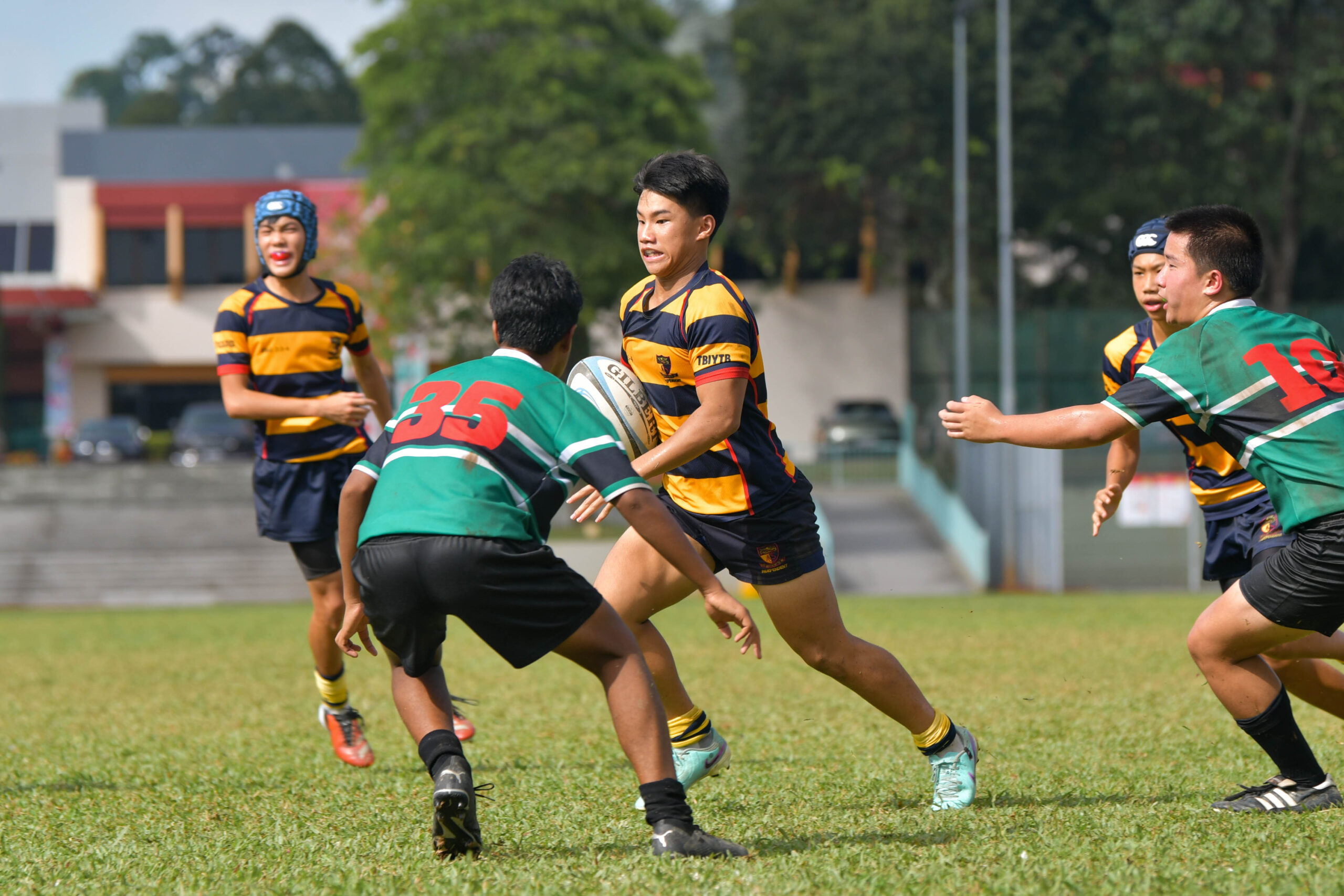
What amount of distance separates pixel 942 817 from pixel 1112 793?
847 millimetres

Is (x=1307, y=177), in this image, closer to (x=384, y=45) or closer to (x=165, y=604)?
(x=384, y=45)

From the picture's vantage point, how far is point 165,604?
78.9 ft

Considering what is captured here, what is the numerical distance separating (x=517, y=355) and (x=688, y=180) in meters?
1.08

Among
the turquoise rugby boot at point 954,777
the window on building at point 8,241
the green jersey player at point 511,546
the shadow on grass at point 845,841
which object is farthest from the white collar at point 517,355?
the window on building at point 8,241

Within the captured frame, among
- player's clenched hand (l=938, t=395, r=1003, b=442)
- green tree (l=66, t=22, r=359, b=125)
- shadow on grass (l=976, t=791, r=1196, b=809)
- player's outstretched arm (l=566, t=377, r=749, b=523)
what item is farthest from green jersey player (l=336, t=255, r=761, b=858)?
green tree (l=66, t=22, r=359, b=125)

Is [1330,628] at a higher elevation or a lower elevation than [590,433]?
lower

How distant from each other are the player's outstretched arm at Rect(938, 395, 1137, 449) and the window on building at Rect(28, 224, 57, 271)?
4857cm

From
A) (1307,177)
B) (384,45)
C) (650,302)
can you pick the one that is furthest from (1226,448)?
(1307,177)

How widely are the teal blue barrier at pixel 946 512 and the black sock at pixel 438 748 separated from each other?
19707mm

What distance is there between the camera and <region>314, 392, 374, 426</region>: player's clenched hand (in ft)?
19.0

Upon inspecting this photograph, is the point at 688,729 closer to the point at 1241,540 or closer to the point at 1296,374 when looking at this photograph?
the point at 1241,540

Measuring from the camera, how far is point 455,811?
393cm

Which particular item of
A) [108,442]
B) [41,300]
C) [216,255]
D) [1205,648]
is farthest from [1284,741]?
[216,255]

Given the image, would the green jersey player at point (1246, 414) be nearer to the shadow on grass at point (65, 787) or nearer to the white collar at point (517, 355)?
the white collar at point (517, 355)
